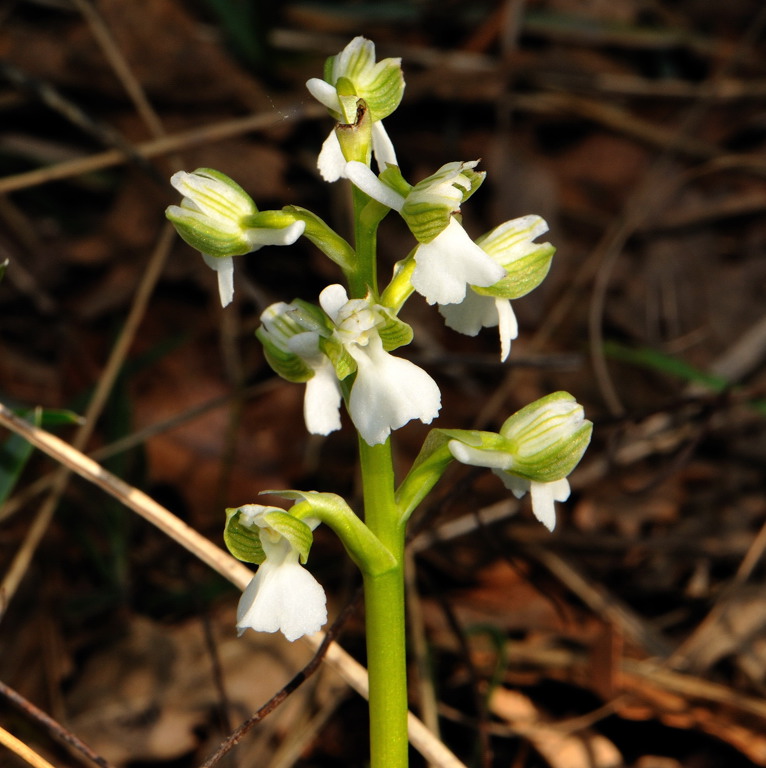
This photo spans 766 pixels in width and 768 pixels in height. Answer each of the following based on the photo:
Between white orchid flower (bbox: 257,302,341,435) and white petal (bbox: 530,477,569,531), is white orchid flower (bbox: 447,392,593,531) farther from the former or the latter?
white orchid flower (bbox: 257,302,341,435)

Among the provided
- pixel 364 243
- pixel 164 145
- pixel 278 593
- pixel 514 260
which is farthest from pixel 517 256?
pixel 164 145

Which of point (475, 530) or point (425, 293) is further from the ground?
point (475, 530)

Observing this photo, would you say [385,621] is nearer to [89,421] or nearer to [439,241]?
[439,241]

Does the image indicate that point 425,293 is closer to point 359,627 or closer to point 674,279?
point 359,627

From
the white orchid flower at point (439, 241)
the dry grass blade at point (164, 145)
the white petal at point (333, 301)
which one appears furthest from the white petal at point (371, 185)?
the dry grass blade at point (164, 145)

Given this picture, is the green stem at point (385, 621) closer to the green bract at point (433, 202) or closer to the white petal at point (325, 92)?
the green bract at point (433, 202)

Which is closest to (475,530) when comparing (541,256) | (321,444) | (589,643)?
(589,643)
